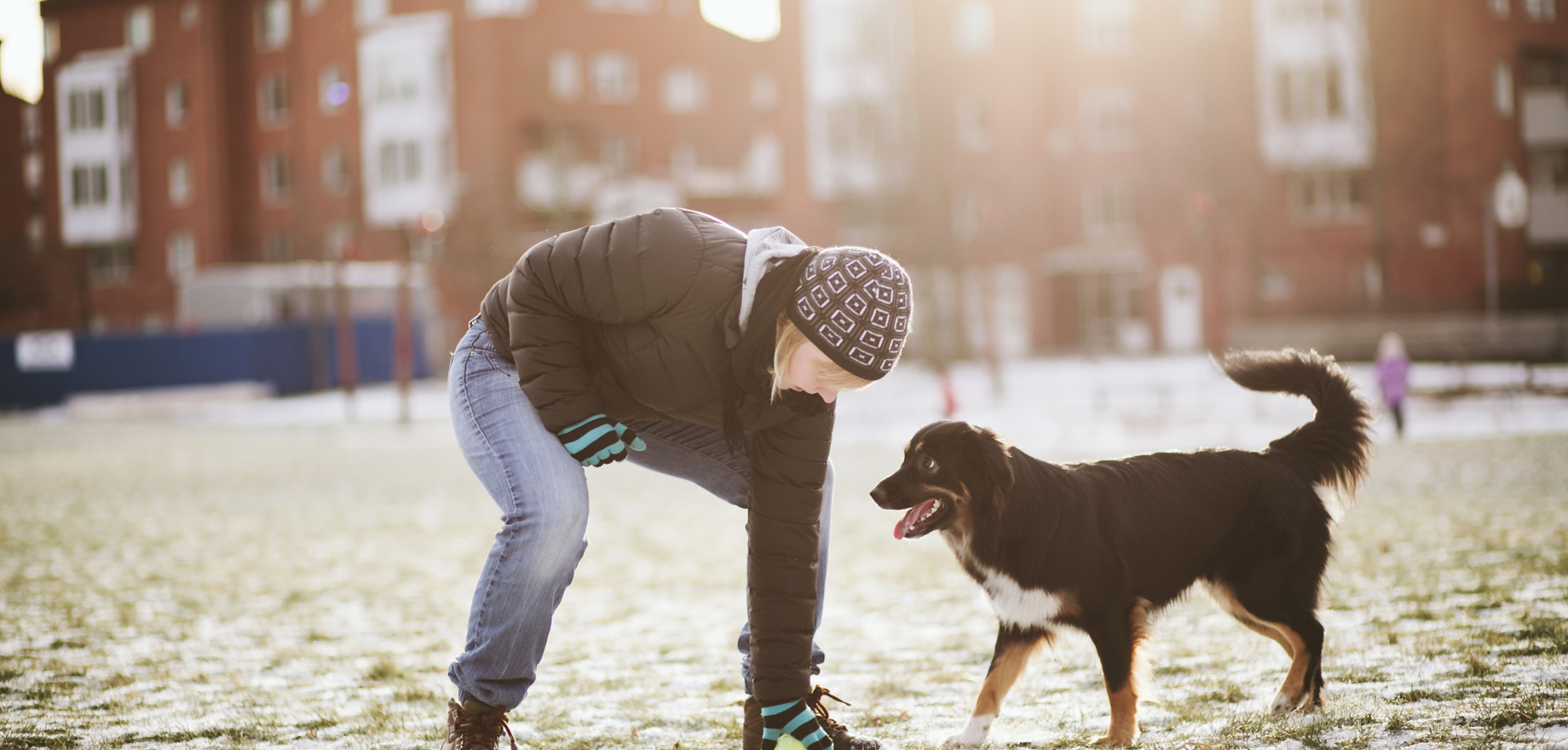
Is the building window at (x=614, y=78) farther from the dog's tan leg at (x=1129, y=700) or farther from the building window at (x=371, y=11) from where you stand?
the dog's tan leg at (x=1129, y=700)

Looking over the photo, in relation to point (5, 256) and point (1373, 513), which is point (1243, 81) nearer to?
point (1373, 513)

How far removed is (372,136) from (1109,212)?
27.3 meters

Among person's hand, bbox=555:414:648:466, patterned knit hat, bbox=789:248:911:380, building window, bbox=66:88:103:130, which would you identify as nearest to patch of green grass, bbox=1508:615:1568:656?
patterned knit hat, bbox=789:248:911:380

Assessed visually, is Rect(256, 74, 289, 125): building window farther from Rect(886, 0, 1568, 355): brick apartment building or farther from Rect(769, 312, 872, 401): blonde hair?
Rect(769, 312, 872, 401): blonde hair

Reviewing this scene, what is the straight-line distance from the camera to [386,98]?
44469 millimetres

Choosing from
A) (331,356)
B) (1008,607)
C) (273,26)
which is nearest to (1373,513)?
(1008,607)

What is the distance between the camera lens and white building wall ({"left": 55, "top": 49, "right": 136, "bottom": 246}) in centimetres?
5012

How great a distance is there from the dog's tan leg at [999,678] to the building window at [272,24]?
49.9m

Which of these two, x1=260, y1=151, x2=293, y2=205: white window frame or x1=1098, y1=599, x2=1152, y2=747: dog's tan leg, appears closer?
x1=1098, y1=599, x2=1152, y2=747: dog's tan leg

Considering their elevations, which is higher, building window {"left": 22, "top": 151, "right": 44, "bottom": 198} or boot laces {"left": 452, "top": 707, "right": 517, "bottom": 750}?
building window {"left": 22, "top": 151, "right": 44, "bottom": 198}

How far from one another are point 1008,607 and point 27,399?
3498 centimetres

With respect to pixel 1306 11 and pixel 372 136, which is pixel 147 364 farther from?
pixel 1306 11

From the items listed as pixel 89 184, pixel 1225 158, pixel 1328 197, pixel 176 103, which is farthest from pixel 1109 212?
pixel 89 184

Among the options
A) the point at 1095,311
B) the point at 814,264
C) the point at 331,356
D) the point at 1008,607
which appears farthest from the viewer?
the point at 1095,311
